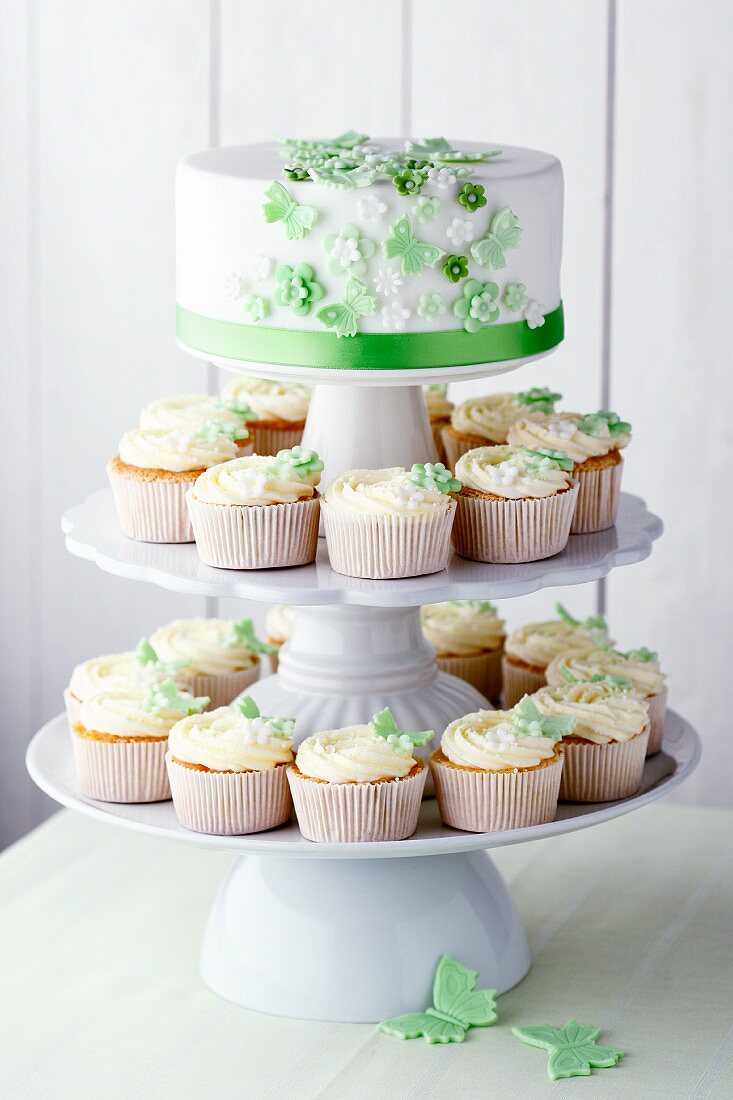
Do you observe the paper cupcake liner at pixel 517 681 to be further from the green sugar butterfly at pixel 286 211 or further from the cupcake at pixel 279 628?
the green sugar butterfly at pixel 286 211

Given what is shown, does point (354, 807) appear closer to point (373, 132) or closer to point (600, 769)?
point (600, 769)

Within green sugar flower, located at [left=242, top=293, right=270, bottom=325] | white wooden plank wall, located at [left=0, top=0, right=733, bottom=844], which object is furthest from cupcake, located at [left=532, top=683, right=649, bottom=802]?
white wooden plank wall, located at [left=0, top=0, right=733, bottom=844]

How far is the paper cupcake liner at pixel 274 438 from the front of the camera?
163 cm

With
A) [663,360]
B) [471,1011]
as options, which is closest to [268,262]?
[471,1011]

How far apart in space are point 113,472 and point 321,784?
35 centimetres

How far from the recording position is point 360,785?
1.34 meters

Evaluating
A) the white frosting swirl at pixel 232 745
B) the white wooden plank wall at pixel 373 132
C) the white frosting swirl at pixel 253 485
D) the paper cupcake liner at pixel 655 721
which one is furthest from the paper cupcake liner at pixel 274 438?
the white wooden plank wall at pixel 373 132

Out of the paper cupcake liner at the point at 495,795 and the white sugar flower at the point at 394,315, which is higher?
the white sugar flower at the point at 394,315

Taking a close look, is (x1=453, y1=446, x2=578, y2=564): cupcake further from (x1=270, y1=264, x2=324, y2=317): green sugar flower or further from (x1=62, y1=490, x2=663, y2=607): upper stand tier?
(x1=270, y1=264, x2=324, y2=317): green sugar flower

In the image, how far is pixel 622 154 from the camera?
222 centimetres

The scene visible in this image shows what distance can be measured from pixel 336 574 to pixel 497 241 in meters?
0.31

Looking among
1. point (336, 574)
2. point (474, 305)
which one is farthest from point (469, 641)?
point (474, 305)

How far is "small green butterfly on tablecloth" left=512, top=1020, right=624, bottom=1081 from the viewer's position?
1.39 meters

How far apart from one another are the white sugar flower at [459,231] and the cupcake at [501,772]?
0.42 meters
